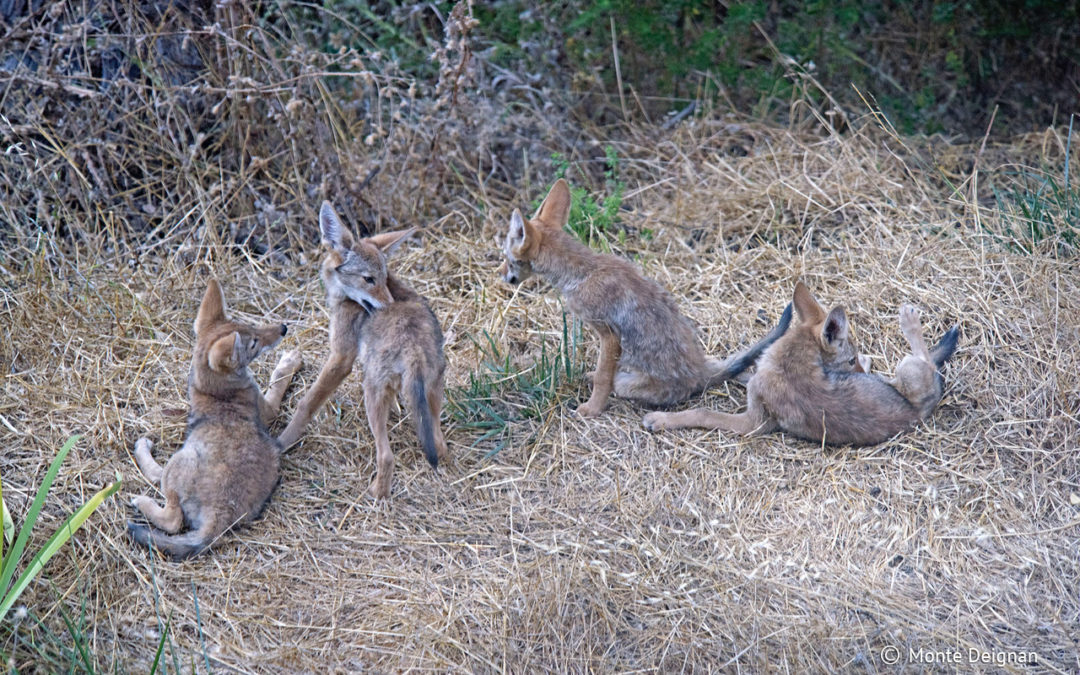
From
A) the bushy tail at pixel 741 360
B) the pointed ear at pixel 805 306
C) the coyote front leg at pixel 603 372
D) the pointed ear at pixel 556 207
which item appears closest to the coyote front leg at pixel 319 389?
the coyote front leg at pixel 603 372

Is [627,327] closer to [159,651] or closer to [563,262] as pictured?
[563,262]

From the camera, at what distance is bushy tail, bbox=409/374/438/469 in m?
4.69

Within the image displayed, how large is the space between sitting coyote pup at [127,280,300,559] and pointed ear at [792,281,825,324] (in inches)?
104

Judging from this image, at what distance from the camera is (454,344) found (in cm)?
586

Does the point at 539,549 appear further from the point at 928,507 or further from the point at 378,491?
the point at 928,507

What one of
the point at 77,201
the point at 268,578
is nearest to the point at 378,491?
the point at 268,578

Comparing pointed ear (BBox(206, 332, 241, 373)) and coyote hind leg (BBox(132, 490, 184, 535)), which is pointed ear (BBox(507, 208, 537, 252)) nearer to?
pointed ear (BBox(206, 332, 241, 373))

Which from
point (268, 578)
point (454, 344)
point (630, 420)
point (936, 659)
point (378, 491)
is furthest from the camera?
point (454, 344)

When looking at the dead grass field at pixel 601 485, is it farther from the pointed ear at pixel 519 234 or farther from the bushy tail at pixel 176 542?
the pointed ear at pixel 519 234

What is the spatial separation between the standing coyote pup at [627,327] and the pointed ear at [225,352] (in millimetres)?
1554

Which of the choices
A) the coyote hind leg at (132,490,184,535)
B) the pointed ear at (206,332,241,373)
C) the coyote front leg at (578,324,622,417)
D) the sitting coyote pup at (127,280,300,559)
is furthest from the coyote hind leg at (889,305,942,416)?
the coyote hind leg at (132,490,184,535)

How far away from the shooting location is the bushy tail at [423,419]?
469cm

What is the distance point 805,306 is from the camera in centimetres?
510

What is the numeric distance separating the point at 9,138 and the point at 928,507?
583 cm
